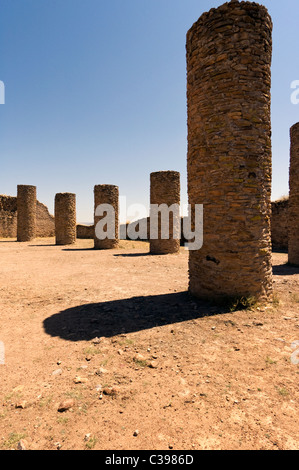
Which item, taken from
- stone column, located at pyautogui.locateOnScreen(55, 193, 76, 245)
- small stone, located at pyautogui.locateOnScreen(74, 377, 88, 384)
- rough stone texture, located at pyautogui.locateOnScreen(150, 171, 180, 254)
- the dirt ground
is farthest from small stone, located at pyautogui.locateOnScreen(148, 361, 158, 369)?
stone column, located at pyautogui.locateOnScreen(55, 193, 76, 245)

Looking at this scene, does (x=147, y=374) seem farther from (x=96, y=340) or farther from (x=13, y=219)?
(x=13, y=219)

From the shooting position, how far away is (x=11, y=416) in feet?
6.38

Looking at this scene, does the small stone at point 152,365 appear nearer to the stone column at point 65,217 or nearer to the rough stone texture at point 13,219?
the stone column at point 65,217

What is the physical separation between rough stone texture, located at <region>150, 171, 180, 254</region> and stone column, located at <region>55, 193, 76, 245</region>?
652 centimetres

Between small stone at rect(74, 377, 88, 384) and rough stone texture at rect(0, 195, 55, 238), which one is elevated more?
rough stone texture at rect(0, 195, 55, 238)

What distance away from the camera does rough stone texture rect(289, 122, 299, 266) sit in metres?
8.17

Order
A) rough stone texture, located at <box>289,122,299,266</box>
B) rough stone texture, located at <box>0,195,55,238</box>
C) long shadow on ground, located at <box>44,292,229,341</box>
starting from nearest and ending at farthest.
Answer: long shadow on ground, located at <box>44,292,229,341</box>
rough stone texture, located at <box>289,122,299,266</box>
rough stone texture, located at <box>0,195,55,238</box>

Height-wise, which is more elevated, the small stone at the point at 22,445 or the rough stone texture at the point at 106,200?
the rough stone texture at the point at 106,200

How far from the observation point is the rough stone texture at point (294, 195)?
8172 millimetres

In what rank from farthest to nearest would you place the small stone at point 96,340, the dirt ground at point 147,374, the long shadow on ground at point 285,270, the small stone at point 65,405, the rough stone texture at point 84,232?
1. the rough stone texture at point 84,232
2. the long shadow on ground at point 285,270
3. the small stone at point 96,340
4. the small stone at point 65,405
5. the dirt ground at point 147,374

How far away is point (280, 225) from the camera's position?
13234 mm

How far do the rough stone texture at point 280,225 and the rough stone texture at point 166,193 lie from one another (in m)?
5.72

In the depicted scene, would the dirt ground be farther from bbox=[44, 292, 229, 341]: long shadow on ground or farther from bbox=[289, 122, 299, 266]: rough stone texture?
bbox=[289, 122, 299, 266]: rough stone texture

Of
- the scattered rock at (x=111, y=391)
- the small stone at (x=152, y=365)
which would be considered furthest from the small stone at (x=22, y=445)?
the small stone at (x=152, y=365)
